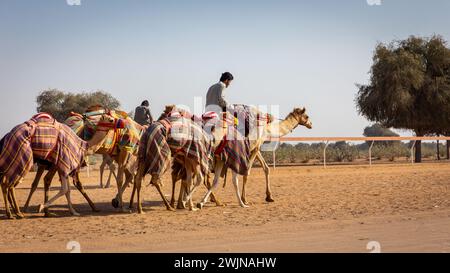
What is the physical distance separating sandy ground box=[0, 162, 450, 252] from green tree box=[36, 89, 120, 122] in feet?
120

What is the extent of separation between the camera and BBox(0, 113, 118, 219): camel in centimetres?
1134

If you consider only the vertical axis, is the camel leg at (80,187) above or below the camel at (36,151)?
below

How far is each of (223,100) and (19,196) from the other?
22.5 feet

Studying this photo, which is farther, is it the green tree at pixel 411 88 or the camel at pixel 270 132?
the green tree at pixel 411 88

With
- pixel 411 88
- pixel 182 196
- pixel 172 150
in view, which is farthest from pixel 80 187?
pixel 411 88

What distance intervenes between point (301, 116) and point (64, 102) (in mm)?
39670

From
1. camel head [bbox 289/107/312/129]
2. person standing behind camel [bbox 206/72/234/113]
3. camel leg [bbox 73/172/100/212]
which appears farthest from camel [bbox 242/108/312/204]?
camel leg [bbox 73/172/100/212]

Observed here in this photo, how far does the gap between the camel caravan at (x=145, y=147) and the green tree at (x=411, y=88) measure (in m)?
25.5

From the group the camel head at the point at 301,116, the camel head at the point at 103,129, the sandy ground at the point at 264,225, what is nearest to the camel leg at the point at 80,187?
the sandy ground at the point at 264,225

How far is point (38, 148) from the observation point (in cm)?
1161

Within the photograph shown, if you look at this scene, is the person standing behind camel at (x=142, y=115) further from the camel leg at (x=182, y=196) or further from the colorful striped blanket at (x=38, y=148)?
the colorful striped blanket at (x=38, y=148)

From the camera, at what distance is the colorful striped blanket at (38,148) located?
11.3 m
